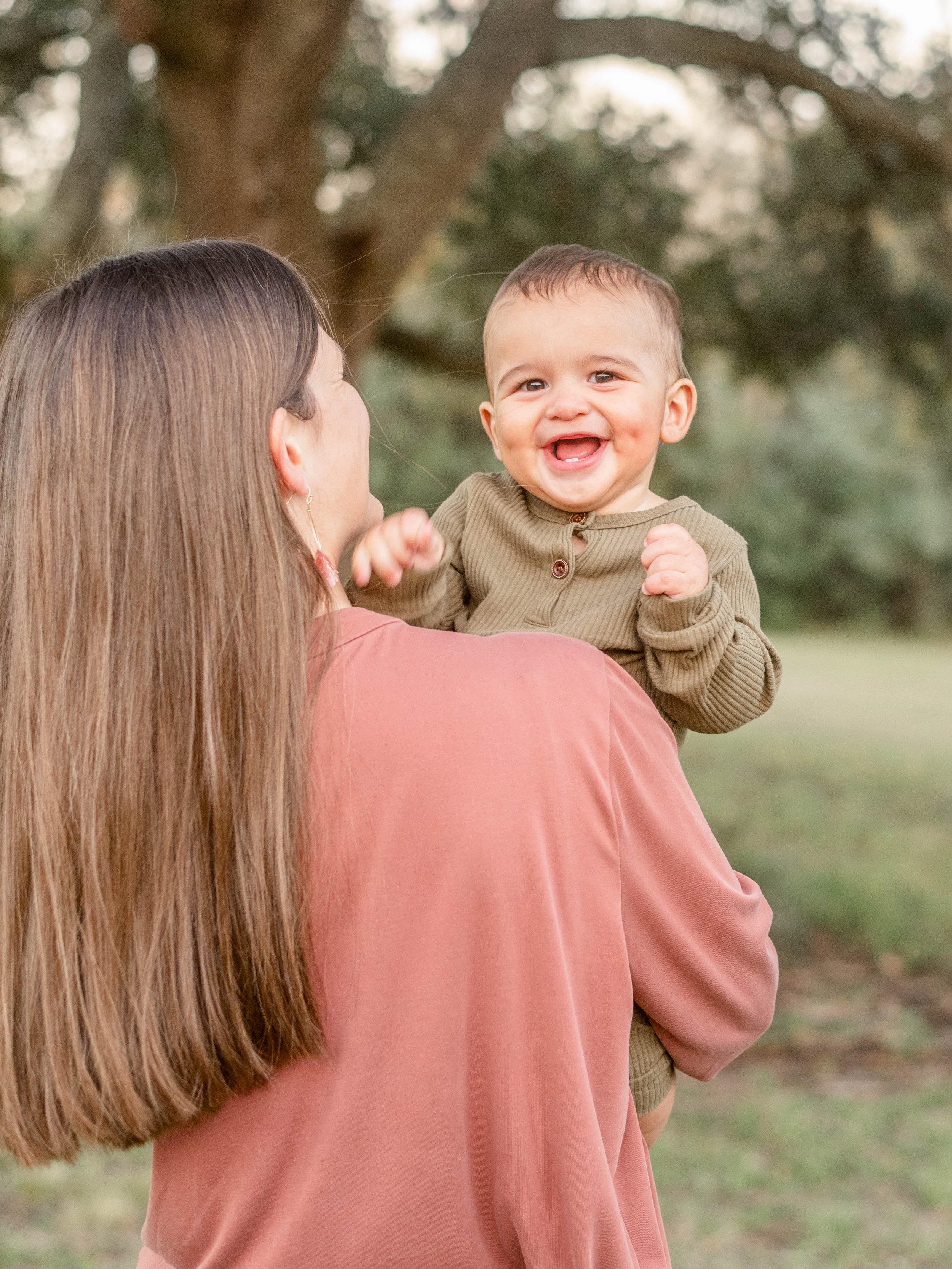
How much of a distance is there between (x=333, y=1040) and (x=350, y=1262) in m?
0.23

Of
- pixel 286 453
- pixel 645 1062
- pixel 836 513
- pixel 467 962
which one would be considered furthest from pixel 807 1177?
pixel 836 513

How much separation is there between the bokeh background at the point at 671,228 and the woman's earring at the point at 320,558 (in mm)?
325

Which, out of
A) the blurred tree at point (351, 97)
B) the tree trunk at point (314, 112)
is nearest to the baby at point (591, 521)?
the tree trunk at point (314, 112)

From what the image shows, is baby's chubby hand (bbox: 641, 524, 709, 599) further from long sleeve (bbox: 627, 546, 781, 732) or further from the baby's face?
the baby's face

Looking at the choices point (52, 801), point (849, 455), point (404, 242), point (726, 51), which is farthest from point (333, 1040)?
point (849, 455)

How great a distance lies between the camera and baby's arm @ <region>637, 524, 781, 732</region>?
1.57 meters

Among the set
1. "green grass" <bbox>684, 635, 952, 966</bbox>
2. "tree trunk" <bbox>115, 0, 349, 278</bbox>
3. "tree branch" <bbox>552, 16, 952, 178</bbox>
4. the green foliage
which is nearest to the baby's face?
"tree trunk" <bbox>115, 0, 349, 278</bbox>

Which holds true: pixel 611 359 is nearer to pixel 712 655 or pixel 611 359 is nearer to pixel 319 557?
pixel 712 655

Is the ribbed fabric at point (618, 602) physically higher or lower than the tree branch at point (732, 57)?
lower

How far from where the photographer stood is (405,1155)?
1.32m

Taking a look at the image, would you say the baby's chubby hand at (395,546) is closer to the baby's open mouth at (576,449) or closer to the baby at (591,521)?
the baby at (591,521)

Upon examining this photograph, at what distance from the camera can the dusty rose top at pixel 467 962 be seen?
1272mm

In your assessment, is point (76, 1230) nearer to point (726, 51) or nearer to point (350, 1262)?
point (350, 1262)

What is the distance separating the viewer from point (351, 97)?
6320 mm
